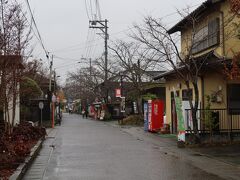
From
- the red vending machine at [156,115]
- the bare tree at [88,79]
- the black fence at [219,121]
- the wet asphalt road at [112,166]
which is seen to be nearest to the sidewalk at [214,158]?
the wet asphalt road at [112,166]

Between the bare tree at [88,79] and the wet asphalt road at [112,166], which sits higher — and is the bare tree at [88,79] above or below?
above

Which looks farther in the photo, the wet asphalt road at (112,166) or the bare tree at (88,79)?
the bare tree at (88,79)

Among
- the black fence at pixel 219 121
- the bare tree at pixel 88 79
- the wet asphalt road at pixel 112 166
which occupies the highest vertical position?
the bare tree at pixel 88 79

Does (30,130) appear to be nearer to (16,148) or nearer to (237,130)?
(16,148)

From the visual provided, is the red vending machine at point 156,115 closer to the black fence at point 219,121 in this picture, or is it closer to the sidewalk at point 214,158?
the black fence at point 219,121

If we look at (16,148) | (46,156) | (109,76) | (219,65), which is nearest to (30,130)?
(46,156)

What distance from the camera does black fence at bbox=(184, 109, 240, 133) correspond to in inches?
780

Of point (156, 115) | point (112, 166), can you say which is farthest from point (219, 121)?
point (156, 115)

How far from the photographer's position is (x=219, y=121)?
67.1 feet

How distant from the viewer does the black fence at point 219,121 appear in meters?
19.8

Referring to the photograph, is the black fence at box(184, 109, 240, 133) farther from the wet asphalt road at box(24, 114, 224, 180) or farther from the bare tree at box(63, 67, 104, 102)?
the bare tree at box(63, 67, 104, 102)

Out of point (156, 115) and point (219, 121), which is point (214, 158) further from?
point (156, 115)

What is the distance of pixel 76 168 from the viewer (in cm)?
1317

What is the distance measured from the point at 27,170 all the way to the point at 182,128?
30.3ft
